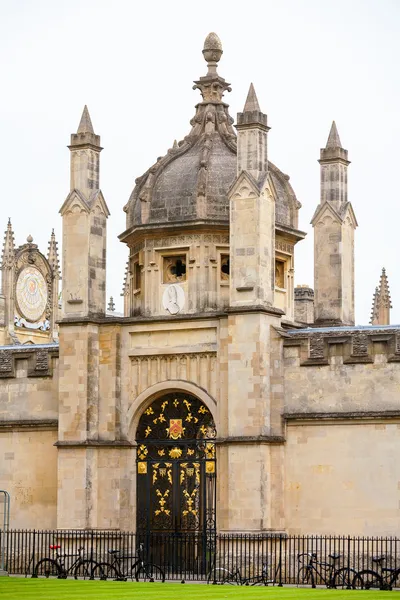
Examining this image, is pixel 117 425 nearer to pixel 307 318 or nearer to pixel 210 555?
pixel 210 555

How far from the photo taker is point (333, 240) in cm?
4303

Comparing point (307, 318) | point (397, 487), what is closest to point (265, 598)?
point (397, 487)

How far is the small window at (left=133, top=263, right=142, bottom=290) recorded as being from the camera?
4309 cm

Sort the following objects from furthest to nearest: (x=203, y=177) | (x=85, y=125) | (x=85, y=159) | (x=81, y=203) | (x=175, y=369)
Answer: (x=85, y=125), (x=85, y=159), (x=81, y=203), (x=203, y=177), (x=175, y=369)

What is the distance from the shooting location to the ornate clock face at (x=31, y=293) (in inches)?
3118

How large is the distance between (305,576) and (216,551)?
2.30m

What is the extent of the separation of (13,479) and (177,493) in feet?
15.5

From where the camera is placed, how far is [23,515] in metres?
43.0

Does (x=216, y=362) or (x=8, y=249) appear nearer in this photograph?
(x=216, y=362)

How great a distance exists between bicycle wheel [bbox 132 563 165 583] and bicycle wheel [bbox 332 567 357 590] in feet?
12.7

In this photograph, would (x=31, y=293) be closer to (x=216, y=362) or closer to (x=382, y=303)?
(x=382, y=303)

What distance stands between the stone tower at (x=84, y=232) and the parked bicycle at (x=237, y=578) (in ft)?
24.3

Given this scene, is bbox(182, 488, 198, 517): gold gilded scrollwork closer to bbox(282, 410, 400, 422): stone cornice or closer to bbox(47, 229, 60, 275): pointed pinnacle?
bbox(282, 410, 400, 422): stone cornice

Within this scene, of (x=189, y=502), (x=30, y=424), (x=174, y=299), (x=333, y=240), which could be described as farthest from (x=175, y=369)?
(x=333, y=240)
